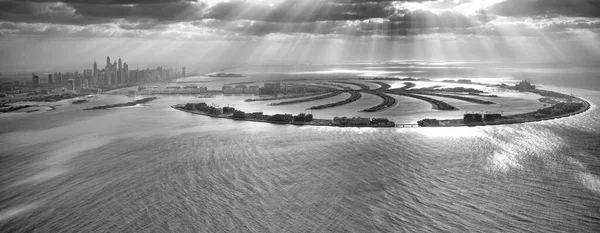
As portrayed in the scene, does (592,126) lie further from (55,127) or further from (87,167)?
(55,127)

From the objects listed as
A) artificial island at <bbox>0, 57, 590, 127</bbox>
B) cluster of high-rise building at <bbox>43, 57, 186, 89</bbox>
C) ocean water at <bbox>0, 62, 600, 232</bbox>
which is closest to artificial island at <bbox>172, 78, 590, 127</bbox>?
artificial island at <bbox>0, 57, 590, 127</bbox>

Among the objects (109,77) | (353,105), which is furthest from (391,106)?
(109,77)

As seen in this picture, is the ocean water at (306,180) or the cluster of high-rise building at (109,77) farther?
the cluster of high-rise building at (109,77)

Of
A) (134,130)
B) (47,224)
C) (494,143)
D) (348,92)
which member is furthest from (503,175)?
(348,92)

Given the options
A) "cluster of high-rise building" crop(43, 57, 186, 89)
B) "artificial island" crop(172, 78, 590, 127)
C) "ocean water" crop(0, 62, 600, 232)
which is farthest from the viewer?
"cluster of high-rise building" crop(43, 57, 186, 89)

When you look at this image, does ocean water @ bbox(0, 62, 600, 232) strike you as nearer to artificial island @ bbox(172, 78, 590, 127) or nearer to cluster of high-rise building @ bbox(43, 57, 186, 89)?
artificial island @ bbox(172, 78, 590, 127)

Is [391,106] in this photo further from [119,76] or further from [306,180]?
[119,76]

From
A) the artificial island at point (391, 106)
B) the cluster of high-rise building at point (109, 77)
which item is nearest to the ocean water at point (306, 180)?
the artificial island at point (391, 106)

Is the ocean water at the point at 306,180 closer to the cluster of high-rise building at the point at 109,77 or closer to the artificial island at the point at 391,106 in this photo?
the artificial island at the point at 391,106
